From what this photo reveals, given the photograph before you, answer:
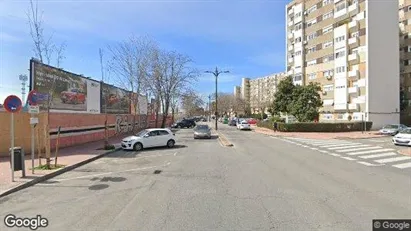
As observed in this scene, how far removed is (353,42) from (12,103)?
5306cm

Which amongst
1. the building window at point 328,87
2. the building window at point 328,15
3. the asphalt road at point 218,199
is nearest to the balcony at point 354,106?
the building window at point 328,87

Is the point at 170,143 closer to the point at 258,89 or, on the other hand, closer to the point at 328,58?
the point at 328,58

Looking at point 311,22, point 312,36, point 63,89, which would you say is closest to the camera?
point 63,89

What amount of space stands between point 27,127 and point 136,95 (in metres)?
20.7

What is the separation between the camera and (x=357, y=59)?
5281cm

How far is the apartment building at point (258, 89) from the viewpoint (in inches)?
5048

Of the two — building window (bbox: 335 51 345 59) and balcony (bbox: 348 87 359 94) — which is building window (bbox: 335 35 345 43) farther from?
balcony (bbox: 348 87 359 94)

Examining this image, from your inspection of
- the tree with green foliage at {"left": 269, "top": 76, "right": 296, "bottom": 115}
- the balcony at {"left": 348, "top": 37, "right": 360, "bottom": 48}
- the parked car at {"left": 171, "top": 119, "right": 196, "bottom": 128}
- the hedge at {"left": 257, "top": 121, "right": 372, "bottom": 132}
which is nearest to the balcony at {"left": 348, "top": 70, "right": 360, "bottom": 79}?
the balcony at {"left": 348, "top": 37, "right": 360, "bottom": 48}

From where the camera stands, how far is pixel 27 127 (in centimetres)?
1891

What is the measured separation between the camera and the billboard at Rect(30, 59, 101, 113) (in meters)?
20.1

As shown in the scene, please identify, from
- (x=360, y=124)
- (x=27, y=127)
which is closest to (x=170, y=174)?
(x=27, y=127)

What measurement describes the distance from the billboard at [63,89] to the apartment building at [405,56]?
52272 mm

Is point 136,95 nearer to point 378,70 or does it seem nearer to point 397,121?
point 378,70

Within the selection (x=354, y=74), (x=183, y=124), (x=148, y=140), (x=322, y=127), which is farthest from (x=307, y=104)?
(x=148, y=140)
